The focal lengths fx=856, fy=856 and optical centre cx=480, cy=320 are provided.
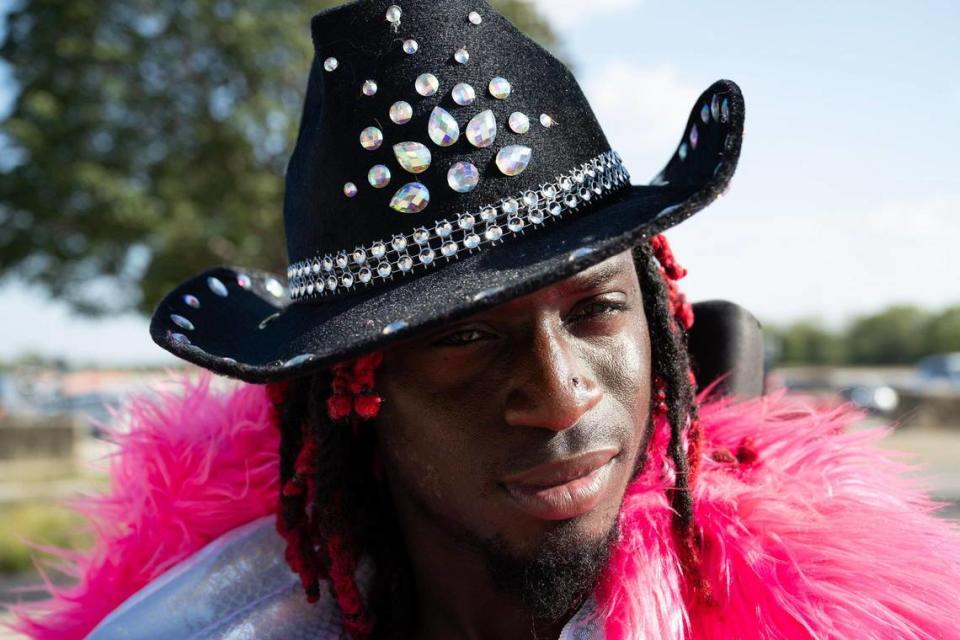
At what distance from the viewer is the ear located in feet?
6.78

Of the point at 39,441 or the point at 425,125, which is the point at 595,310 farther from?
the point at 39,441

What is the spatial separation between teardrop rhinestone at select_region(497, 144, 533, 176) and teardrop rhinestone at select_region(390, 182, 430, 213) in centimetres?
14

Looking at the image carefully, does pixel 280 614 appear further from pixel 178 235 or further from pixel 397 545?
pixel 178 235

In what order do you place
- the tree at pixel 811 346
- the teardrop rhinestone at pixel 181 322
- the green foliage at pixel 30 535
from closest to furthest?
the teardrop rhinestone at pixel 181 322 < the green foliage at pixel 30 535 < the tree at pixel 811 346

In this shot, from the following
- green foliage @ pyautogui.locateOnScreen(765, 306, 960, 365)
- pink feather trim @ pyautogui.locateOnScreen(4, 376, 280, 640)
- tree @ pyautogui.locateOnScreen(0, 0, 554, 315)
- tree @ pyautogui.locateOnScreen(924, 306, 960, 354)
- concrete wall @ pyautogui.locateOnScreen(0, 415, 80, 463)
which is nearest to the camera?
pink feather trim @ pyautogui.locateOnScreen(4, 376, 280, 640)

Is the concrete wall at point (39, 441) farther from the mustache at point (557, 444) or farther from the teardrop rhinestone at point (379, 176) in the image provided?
the mustache at point (557, 444)

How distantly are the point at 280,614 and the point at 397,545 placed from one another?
0.32m

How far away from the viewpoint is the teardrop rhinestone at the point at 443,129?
1.52 metres

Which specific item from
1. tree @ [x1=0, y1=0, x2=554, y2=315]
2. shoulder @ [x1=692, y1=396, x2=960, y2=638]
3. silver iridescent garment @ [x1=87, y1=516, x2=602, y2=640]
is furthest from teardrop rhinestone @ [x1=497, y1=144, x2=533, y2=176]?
tree @ [x1=0, y1=0, x2=554, y2=315]

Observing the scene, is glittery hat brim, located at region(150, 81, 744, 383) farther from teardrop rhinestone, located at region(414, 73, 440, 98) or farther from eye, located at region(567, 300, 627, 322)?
teardrop rhinestone, located at region(414, 73, 440, 98)

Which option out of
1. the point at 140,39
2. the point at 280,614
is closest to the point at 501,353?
the point at 280,614

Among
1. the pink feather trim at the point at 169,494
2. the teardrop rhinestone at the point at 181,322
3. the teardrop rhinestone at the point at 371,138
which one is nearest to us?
the teardrop rhinestone at the point at 371,138

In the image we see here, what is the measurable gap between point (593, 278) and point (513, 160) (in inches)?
10.3

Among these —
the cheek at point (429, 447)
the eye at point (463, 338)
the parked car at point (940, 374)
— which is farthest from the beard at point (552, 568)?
the parked car at point (940, 374)
